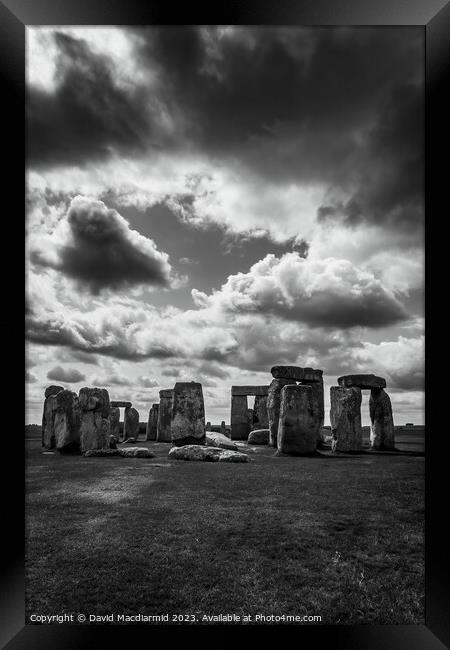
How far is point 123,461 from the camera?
8.59 metres

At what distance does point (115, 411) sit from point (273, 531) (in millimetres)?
15091

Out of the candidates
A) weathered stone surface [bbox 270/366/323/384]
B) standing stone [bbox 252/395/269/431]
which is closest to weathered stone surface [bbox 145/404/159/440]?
standing stone [bbox 252/395/269/431]

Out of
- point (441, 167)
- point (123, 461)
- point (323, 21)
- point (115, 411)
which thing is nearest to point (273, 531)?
point (441, 167)

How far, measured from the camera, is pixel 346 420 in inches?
428

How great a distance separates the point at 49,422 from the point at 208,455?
20.6ft

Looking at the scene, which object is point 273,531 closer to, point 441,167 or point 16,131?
point 441,167

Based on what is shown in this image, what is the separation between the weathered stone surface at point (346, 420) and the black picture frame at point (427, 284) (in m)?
8.86

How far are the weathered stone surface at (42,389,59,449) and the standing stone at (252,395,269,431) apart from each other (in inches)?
345

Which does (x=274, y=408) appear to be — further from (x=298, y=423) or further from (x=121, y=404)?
(x=121, y=404)

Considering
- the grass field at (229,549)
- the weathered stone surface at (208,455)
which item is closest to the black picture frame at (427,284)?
the grass field at (229,549)

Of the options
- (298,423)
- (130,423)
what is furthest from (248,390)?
(298,423)

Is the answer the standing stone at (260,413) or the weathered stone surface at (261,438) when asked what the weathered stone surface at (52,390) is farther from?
the standing stone at (260,413)

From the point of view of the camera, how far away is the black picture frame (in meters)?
2.24

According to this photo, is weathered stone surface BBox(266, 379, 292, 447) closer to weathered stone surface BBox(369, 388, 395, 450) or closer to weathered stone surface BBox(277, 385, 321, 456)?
weathered stone surface BBox(277, 385, 321, 456)
